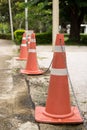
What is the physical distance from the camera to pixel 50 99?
4.92 metres

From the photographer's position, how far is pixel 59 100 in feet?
16.0

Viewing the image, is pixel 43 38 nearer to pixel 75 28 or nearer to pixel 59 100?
pixel 75 28

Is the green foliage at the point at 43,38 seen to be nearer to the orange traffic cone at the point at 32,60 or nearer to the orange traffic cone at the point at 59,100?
the orange traffic cone at the point at 32,60

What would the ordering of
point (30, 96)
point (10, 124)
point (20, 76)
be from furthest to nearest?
1. point (20, 76)
2. point (30, 96)
3. point (10, 124)

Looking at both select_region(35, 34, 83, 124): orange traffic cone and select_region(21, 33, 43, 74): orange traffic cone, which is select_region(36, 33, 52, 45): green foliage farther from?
select_region(35, 34, 83, 124): orange traffic cone

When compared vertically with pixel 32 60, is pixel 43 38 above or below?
below

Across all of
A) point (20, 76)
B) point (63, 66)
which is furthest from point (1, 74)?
point (63, 66)

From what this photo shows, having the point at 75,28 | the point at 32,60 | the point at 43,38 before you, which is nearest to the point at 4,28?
the point at 43,38

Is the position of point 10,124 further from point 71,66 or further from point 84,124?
point 71,66

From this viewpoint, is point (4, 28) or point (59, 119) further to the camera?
point (4, 28)

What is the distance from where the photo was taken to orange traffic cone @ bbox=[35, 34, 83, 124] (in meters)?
4.82

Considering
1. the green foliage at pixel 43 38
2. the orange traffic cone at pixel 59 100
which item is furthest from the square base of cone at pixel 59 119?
the green foliage at pixel 43 38

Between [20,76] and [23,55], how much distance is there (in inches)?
148

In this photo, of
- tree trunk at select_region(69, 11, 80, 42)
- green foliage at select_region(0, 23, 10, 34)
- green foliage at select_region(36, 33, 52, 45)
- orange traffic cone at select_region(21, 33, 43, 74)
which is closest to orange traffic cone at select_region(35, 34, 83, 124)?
orange traffic cone at select_region(21, 33, 43, 74)
